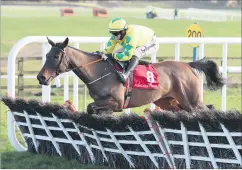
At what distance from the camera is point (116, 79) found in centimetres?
815

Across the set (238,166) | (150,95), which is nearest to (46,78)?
(150,95)

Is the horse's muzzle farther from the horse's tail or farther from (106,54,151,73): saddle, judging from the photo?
the horse's tail

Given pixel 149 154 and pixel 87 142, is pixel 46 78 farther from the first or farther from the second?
pixel 149 154

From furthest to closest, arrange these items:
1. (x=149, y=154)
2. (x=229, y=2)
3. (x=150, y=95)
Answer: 1. (x=229, y=2)
2. (x=150, y=95)
3. (x=149, y=154)

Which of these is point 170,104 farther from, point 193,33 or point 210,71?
point 193,33

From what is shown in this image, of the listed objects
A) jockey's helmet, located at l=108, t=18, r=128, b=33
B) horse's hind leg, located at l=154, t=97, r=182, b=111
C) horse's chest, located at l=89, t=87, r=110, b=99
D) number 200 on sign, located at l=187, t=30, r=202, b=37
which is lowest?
horse's hind leg, located at l=154, t=97, r=182, b=111

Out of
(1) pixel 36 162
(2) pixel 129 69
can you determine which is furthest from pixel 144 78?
(1) pixel 36 162

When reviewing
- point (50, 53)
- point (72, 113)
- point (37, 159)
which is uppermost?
point (50, 53)

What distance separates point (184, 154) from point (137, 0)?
214ft

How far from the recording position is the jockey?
811 cm

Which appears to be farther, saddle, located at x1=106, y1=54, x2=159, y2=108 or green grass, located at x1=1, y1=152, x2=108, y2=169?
saddle, located at x1=106, y1=54, x2=159, y2=108

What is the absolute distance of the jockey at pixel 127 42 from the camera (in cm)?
811

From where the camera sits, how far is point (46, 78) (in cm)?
771

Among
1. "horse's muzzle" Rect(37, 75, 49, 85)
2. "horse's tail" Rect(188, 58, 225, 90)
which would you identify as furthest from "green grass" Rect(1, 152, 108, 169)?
"horse's tail" Rect(188, 58, 225, 90)
